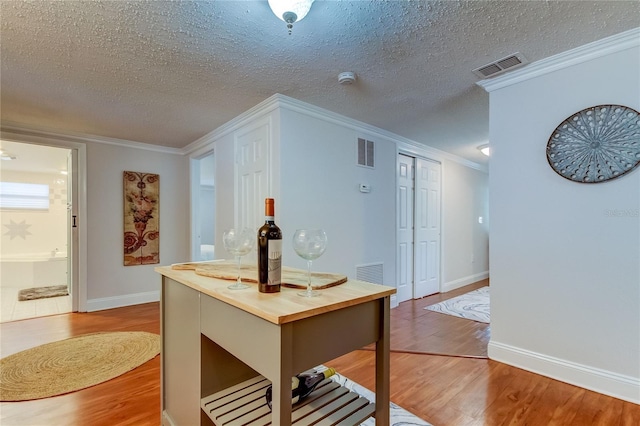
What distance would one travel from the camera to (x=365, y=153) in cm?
349

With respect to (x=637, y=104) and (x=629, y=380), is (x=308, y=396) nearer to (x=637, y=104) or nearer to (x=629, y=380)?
(x=629, y=380)

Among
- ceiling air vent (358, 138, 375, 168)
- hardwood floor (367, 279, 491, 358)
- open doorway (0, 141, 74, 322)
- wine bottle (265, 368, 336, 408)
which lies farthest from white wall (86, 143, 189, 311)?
wine bottle (265, 368, 336, 408)

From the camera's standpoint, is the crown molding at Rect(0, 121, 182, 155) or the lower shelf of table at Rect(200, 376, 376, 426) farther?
the crown molding at Rect(0, 121, 182, 155)

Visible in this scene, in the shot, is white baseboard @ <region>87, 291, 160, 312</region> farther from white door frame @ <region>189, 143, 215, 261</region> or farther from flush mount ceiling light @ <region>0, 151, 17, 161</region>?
flush mount ceiling light @ <region>0, 151, 17, 161</region>

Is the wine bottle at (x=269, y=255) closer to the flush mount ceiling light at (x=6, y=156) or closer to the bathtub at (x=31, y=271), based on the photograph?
the flush mount ceiling light at (x=6, y=156)

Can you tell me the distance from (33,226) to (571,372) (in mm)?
8431

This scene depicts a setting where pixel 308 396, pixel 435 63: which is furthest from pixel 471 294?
pixel 308 396

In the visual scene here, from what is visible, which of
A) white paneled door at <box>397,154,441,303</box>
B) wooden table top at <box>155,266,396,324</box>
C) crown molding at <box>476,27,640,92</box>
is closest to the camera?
wooden table top at <box>155,266,396,324</box>

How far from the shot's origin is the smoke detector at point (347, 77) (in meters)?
2.22

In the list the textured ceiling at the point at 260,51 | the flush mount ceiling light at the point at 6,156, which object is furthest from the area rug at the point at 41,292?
the textured ceiling at the point at 260,51

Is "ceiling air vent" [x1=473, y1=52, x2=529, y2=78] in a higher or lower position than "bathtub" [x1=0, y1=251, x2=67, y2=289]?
higher

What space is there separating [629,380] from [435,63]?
2.36m

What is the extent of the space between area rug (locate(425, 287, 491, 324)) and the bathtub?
633 centimetres

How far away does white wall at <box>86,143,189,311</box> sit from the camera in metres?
3.79
